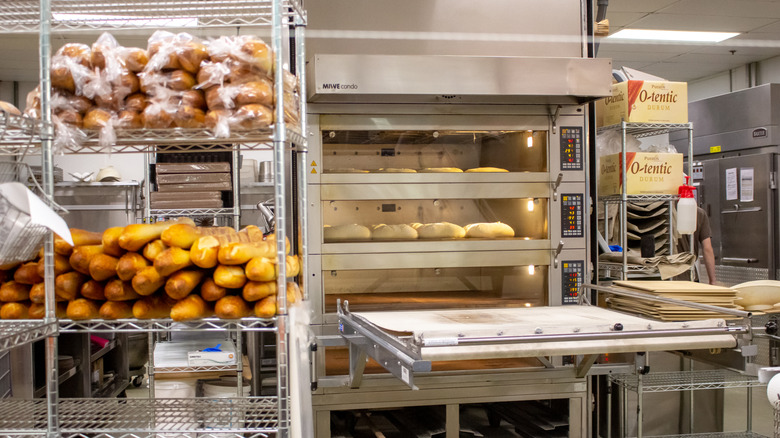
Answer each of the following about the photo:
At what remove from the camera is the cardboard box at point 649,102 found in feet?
10.6

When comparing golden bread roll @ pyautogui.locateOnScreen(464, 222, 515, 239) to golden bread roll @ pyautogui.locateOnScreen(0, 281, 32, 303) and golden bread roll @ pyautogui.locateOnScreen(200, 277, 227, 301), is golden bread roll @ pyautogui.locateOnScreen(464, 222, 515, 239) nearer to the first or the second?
golden bread roll @ pyautogui.locateOnScreen(200, 277, 227, 301)

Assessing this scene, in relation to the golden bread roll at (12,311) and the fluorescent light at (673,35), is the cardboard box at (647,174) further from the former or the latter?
the fluorescent light at (673,35)

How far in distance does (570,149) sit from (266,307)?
191 cm

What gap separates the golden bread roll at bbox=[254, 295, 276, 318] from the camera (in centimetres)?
148

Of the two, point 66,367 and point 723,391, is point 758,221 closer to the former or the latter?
point 723,391

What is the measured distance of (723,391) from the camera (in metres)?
3.32

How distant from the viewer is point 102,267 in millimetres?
1502

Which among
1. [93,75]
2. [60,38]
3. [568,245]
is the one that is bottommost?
[568,245]

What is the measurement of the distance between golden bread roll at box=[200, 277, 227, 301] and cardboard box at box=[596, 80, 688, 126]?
2435 millimetres

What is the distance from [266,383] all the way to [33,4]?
10.2ft

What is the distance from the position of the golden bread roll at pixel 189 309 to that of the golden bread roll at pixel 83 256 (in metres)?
0.23

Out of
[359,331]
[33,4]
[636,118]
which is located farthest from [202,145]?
[636,118]

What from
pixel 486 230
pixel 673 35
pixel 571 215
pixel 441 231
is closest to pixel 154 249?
pixel 441 231

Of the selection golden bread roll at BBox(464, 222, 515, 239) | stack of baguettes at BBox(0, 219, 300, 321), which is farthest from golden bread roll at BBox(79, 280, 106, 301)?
golden bread roll at BBox(464, 222, 515, 239)
